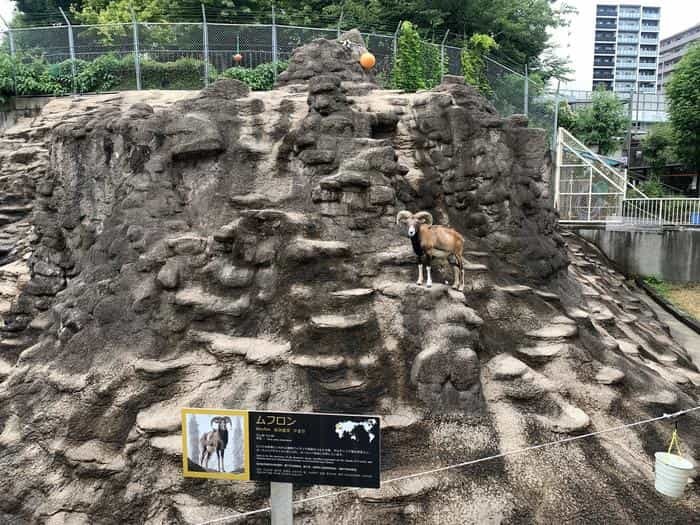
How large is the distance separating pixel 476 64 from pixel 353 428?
17846 millimetres

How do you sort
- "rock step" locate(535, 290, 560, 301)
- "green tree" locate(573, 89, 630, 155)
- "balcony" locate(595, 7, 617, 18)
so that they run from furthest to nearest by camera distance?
1. "balcony" locate(595, 7, 617, 18)
2. "green tree" locate(573, 89, 630, 155)
3. "rock step" locate(535, 290, 560, 301)

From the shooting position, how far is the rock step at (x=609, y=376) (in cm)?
764

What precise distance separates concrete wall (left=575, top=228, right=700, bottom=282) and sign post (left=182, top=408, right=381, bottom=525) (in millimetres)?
17910

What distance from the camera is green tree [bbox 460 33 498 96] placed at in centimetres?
1895

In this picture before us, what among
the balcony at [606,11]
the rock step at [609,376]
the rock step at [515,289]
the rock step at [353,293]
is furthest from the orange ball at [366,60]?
the balcony at [606,11]

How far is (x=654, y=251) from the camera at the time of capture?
18.9 m

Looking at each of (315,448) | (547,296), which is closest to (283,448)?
(315,448)

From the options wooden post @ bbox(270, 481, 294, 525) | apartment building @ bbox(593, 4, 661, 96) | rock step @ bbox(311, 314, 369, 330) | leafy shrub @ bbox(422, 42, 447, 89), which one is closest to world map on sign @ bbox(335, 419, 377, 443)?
wooden post @ bbox(270, 481, 294, 525)

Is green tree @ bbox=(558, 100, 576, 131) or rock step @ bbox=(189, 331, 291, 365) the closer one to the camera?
rock step @ bbox=(189, 331, 291, 365)

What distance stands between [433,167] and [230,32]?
40.2 ft

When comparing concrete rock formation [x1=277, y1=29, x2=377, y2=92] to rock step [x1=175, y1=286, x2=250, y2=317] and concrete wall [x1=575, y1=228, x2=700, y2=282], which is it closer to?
rock step [x1=175, y1=286, x2=250, y2=317]

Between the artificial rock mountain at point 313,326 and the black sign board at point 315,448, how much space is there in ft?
6.42

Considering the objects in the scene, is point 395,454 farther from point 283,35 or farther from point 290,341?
point 283,35

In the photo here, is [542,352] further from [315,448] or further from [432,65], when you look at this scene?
[432,65]
